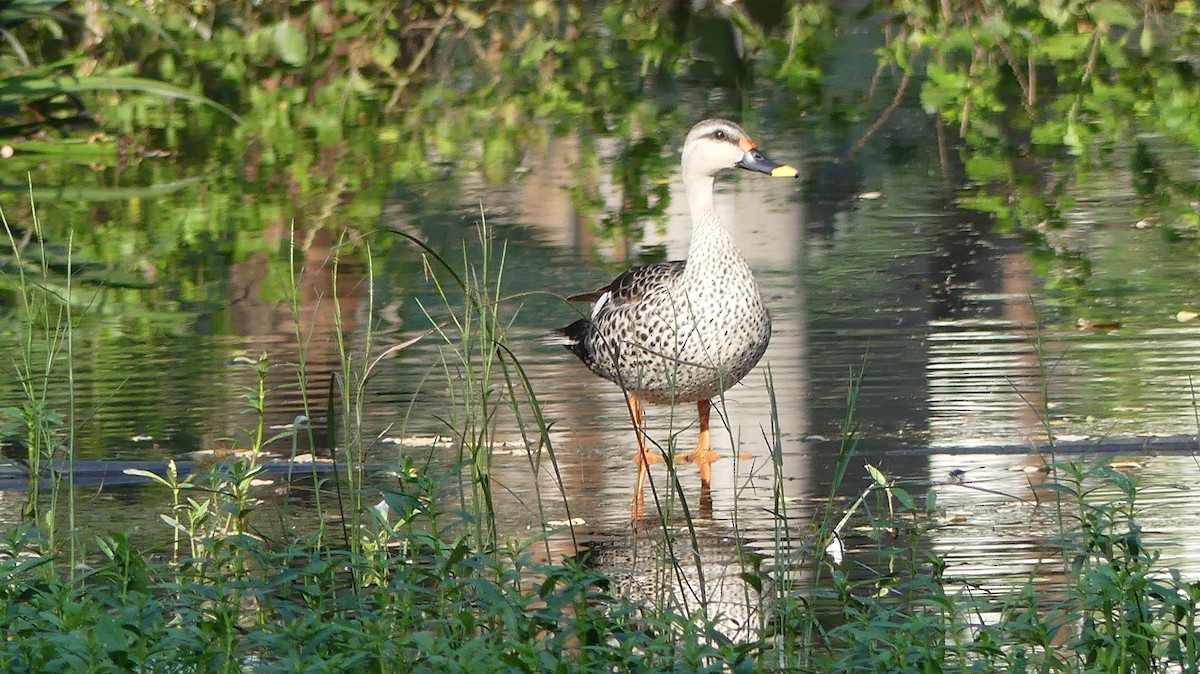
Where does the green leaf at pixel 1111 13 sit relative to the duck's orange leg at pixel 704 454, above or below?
Result: above

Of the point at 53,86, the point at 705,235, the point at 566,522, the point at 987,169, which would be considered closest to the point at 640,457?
the point at 566,522

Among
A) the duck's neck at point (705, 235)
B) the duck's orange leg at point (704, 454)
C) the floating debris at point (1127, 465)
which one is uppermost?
the duck's neck at point (705, 235)

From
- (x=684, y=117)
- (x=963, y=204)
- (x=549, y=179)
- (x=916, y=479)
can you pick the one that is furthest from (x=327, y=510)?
(x=684, y=117)

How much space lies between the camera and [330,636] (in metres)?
3.85

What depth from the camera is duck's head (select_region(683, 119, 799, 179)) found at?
284 inches

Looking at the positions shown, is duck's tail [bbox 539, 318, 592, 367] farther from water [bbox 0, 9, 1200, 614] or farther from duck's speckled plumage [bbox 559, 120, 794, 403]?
water [bbox 0, 9, 1200, 614]

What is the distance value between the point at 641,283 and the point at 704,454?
27.0 inches

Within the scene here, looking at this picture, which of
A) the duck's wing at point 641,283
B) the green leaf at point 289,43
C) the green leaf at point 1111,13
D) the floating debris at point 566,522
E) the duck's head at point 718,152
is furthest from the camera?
the green leaf at point 289,43

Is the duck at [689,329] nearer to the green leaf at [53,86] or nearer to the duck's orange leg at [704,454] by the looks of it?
the duck's orange leg at [704,454]

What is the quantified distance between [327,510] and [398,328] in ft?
8.41

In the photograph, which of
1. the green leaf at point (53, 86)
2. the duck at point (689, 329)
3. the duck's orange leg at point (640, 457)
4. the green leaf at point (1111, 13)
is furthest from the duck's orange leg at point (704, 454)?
the green leaf at point (1111, 13)

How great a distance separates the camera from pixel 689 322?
21.4ft

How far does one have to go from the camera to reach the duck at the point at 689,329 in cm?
638

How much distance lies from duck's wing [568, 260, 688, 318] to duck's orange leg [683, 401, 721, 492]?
1.36 feet
